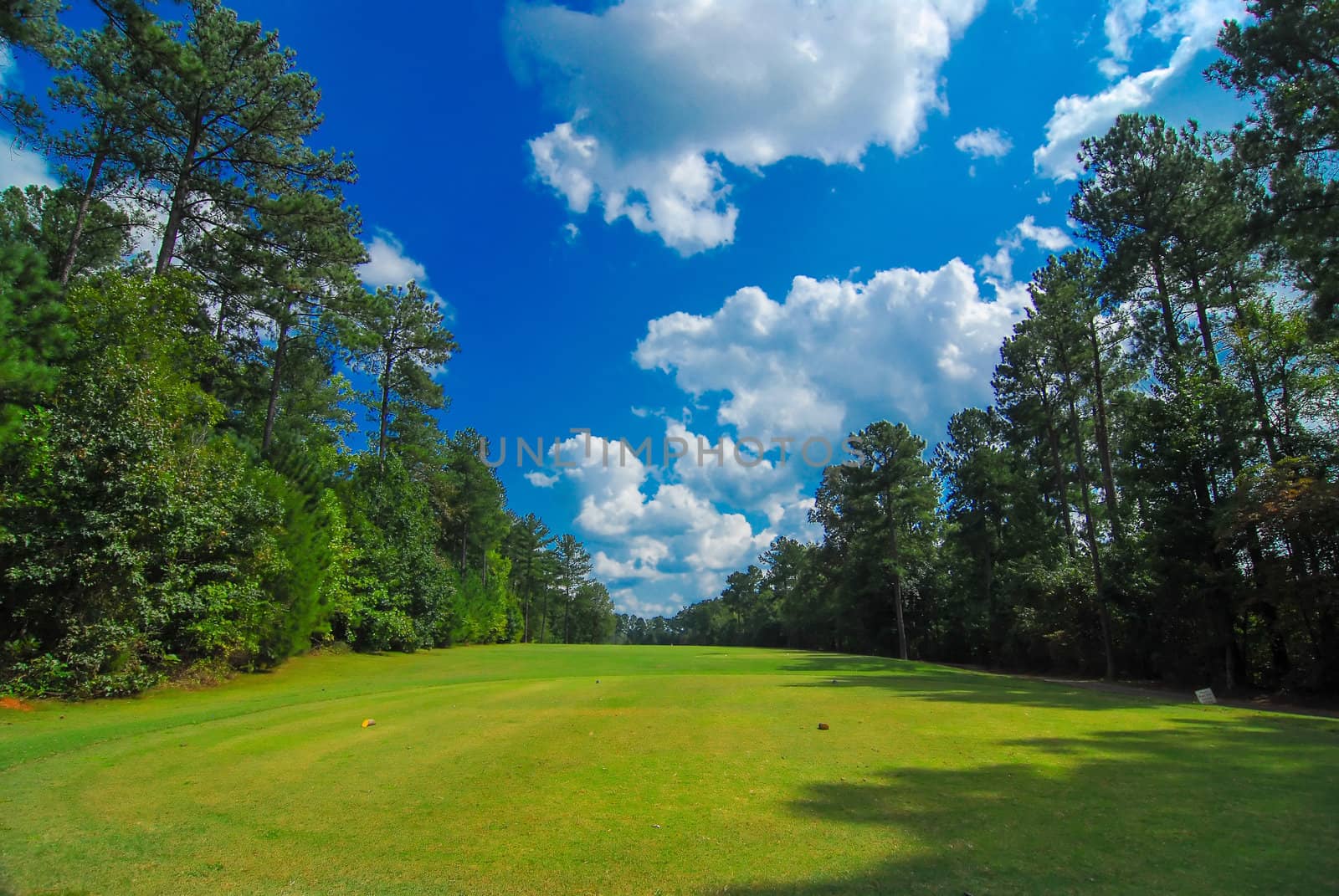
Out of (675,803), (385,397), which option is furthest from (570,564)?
(675,803)

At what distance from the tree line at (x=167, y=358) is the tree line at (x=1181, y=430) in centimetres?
2426

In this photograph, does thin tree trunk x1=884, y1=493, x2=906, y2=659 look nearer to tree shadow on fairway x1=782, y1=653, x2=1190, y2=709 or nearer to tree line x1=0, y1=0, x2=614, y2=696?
tree shadow on fairway x1=782, y1=653, x2=1190, y2=709

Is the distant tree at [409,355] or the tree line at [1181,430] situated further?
the distant tree at [409,355]

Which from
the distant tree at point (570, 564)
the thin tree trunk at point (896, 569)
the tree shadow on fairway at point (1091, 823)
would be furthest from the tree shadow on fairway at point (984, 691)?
the distant tree at point (570, 564)

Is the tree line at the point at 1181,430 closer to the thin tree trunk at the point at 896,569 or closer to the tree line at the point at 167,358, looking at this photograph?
the thin tree trunk at the point at 896,569

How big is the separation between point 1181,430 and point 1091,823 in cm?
2234

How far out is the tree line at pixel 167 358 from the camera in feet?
44.6

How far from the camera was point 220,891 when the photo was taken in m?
3.94

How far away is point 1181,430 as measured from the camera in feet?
72.3

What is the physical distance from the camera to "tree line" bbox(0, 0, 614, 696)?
1359 centimetres

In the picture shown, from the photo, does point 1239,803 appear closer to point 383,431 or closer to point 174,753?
point 174,753

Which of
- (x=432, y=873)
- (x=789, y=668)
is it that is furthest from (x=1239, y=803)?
(x=789, y=668)

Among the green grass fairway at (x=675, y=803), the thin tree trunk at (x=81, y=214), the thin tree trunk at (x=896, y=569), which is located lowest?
the green grass fairway at (x=675, y=803)

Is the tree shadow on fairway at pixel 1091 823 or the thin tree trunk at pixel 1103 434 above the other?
the thin tree trunk at pixel 1103 434
